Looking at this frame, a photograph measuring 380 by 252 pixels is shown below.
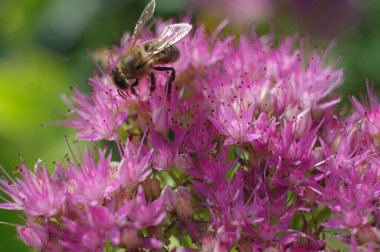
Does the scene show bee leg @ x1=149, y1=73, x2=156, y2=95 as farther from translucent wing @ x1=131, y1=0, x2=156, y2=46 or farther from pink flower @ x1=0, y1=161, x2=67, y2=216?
pink flower @ x1=0, y1=161, x2=67, y2=216

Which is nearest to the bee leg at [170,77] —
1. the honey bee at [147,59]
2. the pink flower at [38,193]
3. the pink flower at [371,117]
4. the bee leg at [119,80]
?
the honey bee at [147,59]

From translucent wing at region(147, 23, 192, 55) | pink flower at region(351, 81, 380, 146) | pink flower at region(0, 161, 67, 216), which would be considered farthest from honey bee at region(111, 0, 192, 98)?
pink flower at region(351, 81, 380, 146)

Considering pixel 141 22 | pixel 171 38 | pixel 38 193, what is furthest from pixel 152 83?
pixel 38 193

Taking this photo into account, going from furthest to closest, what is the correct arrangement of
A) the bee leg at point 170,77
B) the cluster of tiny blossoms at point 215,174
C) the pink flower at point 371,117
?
1. the bee leg at point 170,77
2. the pink flower at point 371,117
3. the cluster of tiny blossoms at point 215,174

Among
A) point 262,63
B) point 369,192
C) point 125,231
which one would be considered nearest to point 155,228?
point 125,231

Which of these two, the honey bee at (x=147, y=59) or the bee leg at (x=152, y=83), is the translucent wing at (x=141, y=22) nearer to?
the honey bee at (x=147, y=59)

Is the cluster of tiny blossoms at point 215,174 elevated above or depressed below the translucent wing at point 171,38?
below

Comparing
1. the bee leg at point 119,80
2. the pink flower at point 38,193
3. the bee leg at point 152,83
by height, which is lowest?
the pink flower at point 38,193


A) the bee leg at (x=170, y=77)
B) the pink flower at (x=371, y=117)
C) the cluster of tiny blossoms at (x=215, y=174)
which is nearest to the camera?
the cluster of tiny blossoms at (x=215, y=174)

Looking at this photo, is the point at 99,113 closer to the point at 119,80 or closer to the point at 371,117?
the point at 119,80
